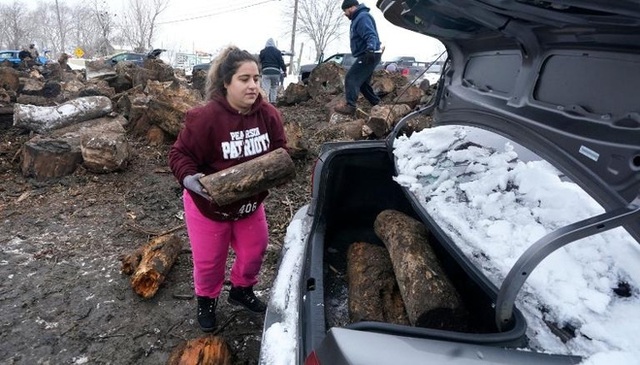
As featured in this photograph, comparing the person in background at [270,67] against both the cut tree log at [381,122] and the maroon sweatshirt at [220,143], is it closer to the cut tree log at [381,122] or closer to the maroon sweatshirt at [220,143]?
the cut tree log at [381,122]

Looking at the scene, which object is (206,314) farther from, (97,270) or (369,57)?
(369,57)

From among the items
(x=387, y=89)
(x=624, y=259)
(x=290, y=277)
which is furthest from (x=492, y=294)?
(x=387, y=89)

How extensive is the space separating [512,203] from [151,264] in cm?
260

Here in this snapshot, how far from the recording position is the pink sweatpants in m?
2.34

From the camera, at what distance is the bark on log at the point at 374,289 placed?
163 cm

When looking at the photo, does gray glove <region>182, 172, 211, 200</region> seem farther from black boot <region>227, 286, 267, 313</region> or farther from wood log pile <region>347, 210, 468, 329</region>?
black boot <region>227, 286, 267, 313</region>

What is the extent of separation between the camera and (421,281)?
1.53 meters

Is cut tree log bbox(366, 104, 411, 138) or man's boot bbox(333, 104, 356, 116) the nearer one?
cut tree log bbox(366, 104, 411, 138)

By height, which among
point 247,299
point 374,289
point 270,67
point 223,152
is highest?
point 270,67

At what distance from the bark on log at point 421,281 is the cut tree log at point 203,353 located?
1.09 meters

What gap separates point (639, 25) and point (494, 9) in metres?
0.54

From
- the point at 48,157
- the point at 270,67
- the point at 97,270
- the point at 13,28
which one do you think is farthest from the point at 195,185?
the point at 13,28

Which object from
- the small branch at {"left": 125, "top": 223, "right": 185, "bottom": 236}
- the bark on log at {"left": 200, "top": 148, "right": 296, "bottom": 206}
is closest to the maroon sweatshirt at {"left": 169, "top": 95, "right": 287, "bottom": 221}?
the bark on log at {"left": 200, "top": 148, "right": 296, "bottom": 206}

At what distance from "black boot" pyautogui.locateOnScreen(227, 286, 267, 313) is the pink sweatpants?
11 centimetres
